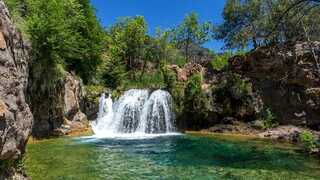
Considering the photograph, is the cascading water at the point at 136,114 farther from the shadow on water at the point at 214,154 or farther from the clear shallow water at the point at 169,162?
the clear shallow water at the point at 169,162

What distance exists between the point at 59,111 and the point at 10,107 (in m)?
22.4

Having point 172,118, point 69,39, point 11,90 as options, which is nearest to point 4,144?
point 11,90

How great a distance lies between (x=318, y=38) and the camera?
41.4 meters

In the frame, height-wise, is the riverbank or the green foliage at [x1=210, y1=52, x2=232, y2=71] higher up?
the green foliage at [x1=210, y1=52, x2=232, y2=71]

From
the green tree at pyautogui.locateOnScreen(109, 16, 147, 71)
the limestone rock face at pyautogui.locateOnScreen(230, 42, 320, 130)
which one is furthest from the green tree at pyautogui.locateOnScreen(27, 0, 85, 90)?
the green tree at pyautogui.locateOnScreen(109, 16, 147, 71)

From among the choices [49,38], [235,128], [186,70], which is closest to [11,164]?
[49,38]

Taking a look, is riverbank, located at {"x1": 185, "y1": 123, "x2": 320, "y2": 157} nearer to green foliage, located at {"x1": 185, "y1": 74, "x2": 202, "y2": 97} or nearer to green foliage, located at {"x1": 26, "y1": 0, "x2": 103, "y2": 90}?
green foliage, located at {"x1": 185, "y1": 74, "x2": 202, "y2": 97}

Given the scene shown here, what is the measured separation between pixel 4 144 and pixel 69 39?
72.8ft

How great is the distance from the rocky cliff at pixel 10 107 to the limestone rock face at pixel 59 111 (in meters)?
19.3

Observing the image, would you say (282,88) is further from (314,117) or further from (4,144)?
(4,144)

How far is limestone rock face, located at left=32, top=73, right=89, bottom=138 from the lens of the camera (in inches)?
1137

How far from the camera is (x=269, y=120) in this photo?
32.0m

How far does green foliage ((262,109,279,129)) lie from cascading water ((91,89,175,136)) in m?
8.16

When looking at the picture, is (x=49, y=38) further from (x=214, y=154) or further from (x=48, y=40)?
(x=214, y=154)
